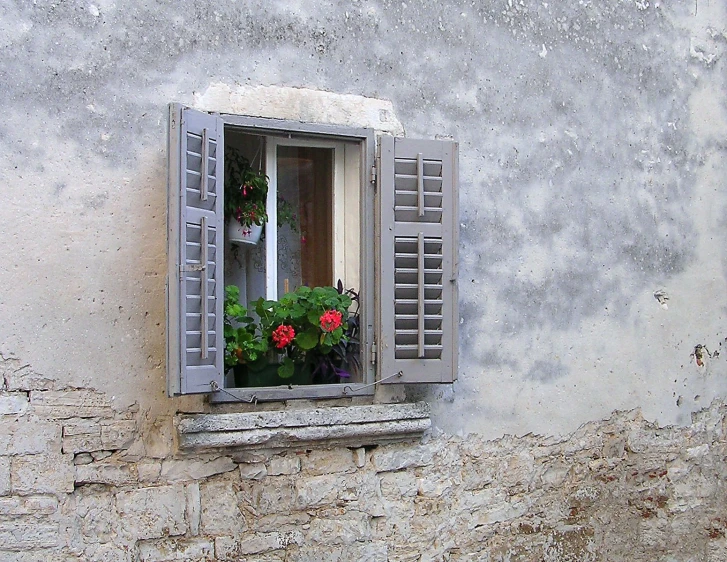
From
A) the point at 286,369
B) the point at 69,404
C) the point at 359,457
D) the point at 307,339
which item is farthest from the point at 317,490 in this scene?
the point at 69,404

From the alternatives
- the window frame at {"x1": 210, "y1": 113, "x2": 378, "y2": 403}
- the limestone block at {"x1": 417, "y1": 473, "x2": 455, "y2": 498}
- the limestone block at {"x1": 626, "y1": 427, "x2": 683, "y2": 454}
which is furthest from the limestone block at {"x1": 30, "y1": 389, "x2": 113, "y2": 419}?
the limestone block at {"x1": 626, "y1": 427, "x2": 683, "y2": 454}

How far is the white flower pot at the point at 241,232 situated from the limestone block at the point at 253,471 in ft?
3.26

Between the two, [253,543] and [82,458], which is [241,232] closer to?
[82,458]

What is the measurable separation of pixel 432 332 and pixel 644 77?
79.7 inches

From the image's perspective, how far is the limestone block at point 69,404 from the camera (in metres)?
3.68

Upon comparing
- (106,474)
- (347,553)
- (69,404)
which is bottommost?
(347,553)

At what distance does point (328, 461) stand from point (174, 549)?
0.77 meters

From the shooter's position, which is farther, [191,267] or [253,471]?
[253,471]

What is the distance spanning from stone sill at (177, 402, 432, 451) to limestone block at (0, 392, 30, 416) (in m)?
0.61

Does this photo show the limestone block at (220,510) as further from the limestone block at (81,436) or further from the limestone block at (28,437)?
the limestone block at (28,437)

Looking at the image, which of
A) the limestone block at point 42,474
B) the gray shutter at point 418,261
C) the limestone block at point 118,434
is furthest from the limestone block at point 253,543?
the gray shutter at point 418,261

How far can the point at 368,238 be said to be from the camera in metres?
4.19

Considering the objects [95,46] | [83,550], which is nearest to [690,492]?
[83,550]

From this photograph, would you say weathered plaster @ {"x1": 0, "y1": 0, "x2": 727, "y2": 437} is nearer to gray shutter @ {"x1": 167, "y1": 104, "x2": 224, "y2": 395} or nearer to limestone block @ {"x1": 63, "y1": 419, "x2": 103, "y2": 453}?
limestone block @ {"x1": 63, "y1": 419, "x2": 103, "y2": 453}
